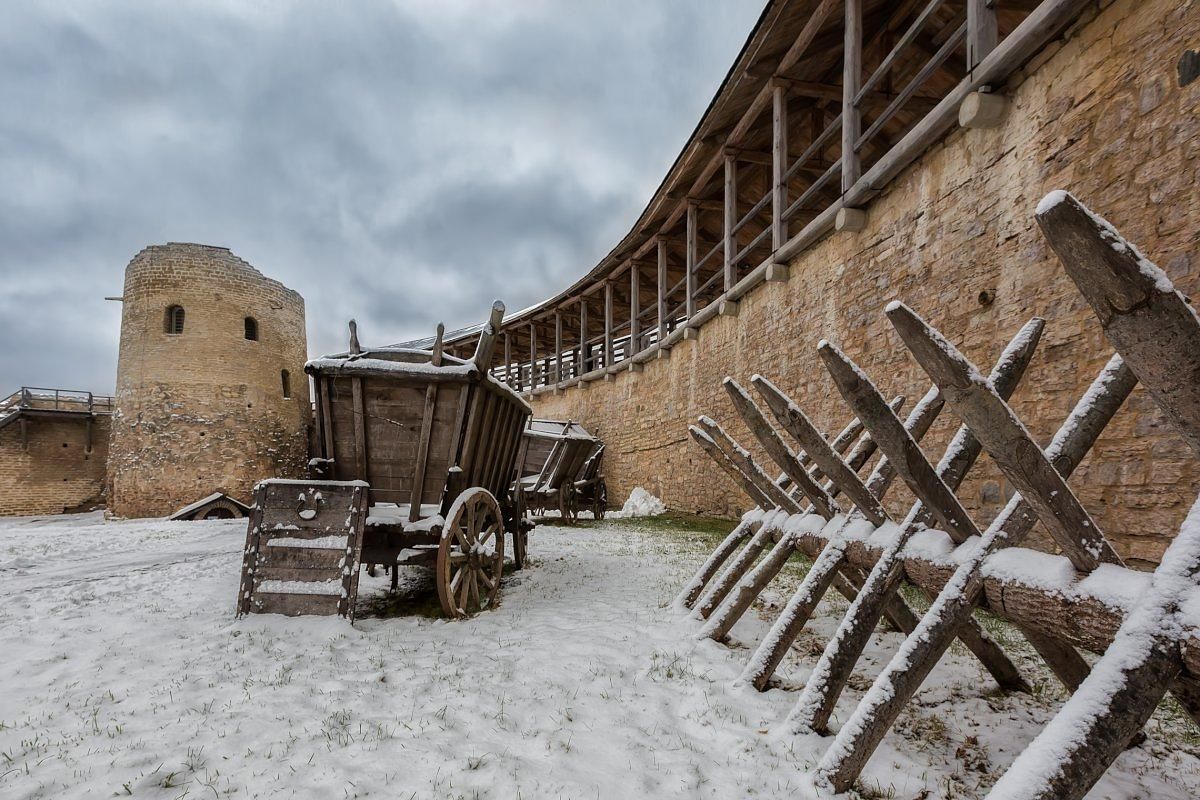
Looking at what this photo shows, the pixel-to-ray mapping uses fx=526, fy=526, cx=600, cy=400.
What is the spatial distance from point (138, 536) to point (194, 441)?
7.48 m

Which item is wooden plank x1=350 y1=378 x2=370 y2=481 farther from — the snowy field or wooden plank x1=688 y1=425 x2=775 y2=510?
wooden plank x1=688 y1=425 x2=775 y2=510

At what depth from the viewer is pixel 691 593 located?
3.78 metres

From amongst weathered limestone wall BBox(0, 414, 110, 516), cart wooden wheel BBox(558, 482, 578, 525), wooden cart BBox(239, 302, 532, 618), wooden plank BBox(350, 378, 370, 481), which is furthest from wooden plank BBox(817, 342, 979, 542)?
weathered limestone wall BBox(0, 414, 110, 516)

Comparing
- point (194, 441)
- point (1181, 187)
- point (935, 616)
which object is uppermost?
point (1181, 187)

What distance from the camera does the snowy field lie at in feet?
5.52

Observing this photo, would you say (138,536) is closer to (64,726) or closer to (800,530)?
(64,726)

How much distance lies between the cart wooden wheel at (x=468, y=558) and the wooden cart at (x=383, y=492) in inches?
0.4

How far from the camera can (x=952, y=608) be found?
1546 mm

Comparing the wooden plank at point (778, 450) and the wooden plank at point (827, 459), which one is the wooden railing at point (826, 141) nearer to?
the wooden plank at point (778, 450)

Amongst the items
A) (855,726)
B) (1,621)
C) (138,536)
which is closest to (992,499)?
(855,726)

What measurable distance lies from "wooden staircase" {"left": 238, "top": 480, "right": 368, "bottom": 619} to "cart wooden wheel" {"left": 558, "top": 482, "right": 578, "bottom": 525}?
6.39 m

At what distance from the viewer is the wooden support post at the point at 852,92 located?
6480mm

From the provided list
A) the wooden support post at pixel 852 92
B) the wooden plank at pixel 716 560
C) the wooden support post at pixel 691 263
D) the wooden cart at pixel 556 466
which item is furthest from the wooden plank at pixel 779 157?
the wooden plank at pixel 716 560

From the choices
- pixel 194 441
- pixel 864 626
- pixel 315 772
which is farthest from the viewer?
pixel 194 441
